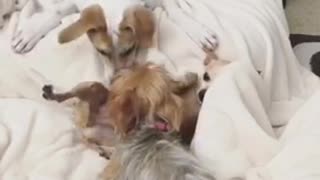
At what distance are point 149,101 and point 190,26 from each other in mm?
419

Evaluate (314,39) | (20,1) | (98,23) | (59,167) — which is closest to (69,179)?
(59,167)

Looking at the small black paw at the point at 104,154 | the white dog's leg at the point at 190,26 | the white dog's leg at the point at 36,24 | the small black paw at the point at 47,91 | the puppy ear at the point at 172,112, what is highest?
the white dog's leg at the point at 36,24

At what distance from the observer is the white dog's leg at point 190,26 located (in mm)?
1738

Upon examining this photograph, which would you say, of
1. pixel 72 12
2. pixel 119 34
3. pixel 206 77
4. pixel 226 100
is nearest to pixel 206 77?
pixel 206 77

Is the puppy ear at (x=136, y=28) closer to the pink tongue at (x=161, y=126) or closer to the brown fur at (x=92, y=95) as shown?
the brown fur at (x=92, y=95)

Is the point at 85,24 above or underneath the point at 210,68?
above

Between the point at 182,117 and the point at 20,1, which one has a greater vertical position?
the point at 20,1

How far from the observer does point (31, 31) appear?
5.82ft

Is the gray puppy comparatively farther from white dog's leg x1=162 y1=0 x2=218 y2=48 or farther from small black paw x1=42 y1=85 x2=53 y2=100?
white dog's leg x1=162 y1=0 x2=218 y2=48

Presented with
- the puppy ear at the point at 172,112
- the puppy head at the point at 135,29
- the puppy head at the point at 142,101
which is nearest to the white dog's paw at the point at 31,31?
the puppy head at the point at 135,29

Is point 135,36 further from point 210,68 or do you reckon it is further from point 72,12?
point 72,12

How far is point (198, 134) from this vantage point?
4.73 feet

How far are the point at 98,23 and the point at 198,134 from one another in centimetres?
39

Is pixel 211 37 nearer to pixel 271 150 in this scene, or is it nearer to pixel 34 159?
pixel 271 150
